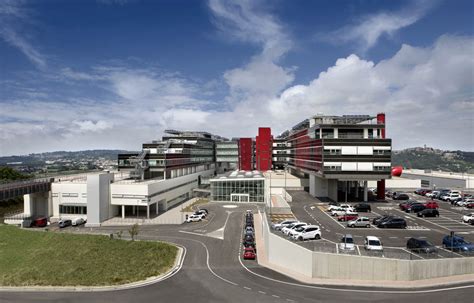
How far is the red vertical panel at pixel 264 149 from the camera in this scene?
445ft

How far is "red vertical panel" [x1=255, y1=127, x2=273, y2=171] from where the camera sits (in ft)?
445

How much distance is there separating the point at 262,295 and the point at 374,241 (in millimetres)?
13769

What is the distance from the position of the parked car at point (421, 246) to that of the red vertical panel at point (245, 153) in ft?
360

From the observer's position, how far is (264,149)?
136 m

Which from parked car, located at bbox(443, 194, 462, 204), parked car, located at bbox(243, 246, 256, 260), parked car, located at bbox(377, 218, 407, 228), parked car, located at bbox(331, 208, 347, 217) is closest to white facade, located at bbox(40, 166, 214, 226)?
parked car, located at bbox(243, 246, 256, 260)

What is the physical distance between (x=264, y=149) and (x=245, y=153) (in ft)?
34.7

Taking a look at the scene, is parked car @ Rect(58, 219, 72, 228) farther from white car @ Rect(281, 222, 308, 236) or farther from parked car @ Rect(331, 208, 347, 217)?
parked car @ Rect(331, 208, 347, 217)

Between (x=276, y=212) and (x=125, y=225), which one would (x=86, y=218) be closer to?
(x=125, y=225)

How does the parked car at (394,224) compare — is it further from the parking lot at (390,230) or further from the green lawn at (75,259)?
the green lawn at (75,259)

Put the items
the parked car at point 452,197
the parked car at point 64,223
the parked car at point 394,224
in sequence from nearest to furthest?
the parked car at point 394,224 → the parked car at point 64,223 → the parked car at point 452,197

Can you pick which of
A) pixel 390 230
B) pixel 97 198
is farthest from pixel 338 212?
pixel 97 198

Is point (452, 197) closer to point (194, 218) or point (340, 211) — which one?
point (340, 211)

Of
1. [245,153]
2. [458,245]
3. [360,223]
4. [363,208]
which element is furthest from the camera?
[245,153]

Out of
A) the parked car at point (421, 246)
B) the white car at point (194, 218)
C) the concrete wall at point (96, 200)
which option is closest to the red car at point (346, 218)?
the parked car at point (421, 246)
